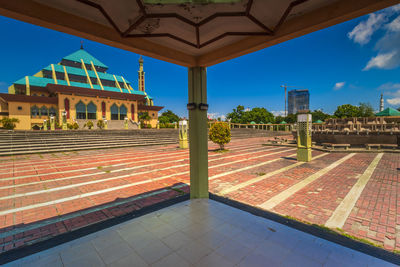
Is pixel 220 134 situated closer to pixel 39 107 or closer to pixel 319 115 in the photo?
pixel 39 107

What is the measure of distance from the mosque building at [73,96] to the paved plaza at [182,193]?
75.4 ft

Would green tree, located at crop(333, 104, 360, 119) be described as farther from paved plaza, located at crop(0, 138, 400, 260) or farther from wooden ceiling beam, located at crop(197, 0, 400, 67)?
wooden ceiling beam, located at crop(197, 0, 400, 67)

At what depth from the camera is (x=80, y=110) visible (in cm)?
2897

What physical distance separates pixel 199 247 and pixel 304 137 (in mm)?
8751

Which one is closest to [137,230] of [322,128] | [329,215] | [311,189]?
[329,215]

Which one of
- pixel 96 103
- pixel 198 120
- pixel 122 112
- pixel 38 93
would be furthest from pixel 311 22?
pixel 38 93

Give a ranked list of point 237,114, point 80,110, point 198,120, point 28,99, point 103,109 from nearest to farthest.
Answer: point 198,120 < point 28,99 < point 80,110 < point 103,109 < point 237,114

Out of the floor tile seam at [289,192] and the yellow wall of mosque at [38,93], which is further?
the yellow wall of mosque at [38,93]

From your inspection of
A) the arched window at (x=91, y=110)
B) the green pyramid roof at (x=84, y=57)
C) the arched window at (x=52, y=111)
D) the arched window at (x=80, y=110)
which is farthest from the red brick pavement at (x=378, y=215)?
the green pyramid roof at (x=84, y=57)

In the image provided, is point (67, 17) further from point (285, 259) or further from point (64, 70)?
point (64, 70)

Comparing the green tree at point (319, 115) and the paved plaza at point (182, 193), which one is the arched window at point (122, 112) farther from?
the green tree at point (319, 115)

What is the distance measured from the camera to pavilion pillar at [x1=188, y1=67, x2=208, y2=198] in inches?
140

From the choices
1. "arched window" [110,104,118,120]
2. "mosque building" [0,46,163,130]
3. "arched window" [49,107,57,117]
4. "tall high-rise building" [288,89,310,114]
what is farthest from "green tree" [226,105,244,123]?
"tall high-rise building" [288,89,310,114]

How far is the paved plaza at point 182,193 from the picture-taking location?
10.1 ft
